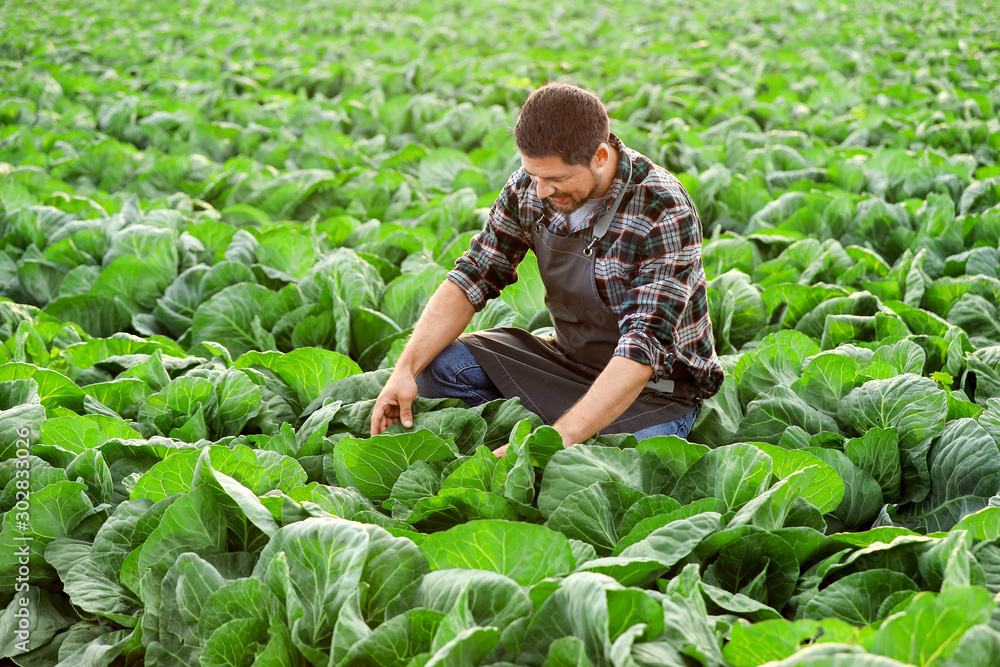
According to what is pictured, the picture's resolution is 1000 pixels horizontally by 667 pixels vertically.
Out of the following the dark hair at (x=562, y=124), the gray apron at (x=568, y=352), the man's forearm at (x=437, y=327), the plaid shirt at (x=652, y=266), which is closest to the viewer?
the dark hair at (x=562, y=124)

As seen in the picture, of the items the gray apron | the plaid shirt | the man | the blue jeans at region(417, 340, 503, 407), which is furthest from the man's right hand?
the plaid shirt

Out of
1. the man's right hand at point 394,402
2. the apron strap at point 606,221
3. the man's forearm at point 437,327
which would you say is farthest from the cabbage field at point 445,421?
the apron strap at point 606,221

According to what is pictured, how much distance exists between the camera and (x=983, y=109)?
639cm

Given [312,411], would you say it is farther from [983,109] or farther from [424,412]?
[983,109]

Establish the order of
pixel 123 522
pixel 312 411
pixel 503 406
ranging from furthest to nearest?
pixel 312 411, pixel 503 406, pixel 123 522

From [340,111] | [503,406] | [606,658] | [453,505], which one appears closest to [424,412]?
[503,406]

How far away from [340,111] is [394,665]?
5.76 meters

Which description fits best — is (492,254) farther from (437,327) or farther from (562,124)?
(562,124)

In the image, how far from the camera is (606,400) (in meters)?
2.27

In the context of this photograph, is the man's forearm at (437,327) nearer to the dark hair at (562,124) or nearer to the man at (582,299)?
the man at (582,299)

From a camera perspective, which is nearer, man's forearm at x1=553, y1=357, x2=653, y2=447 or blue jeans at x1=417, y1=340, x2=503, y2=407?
man's forearm at x1=553, y1=357, x2=653, y2=447

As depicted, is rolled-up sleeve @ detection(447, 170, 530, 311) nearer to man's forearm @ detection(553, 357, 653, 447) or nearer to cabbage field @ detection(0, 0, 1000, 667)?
cabbage field @ detection(0, 0, 1000, 667)

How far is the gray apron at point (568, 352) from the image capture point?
99.1 inches

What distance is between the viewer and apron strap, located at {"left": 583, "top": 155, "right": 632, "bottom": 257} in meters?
2.39
